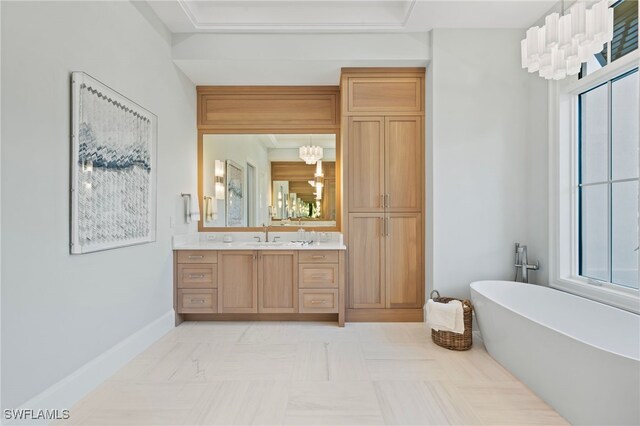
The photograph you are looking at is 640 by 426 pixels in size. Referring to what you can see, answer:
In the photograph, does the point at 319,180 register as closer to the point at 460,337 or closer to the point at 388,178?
the point at 388,178

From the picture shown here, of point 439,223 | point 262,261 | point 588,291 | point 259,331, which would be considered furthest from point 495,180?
point 259,331

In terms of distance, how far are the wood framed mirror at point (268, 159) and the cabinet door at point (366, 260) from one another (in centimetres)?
47

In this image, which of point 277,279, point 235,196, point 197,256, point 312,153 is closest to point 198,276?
point 197,256

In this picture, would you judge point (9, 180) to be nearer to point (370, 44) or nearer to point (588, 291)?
point (370, 44)

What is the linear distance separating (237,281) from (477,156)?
2.59m

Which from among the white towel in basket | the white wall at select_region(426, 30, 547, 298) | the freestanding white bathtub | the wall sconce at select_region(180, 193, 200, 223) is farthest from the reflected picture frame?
the freestanding white bathtub

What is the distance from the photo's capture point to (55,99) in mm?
1914

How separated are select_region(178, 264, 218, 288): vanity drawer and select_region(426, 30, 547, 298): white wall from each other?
2.12m

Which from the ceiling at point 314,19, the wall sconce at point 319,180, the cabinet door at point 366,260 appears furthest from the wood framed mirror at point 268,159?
the ceiling at point 314,19

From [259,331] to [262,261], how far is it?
0.65 meters

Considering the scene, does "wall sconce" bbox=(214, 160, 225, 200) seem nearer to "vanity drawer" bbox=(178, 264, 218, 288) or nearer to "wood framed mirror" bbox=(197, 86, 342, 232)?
"wood framed mirror" bbox=(197, 86, 342, 232)

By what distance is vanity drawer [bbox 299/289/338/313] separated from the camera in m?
3.43

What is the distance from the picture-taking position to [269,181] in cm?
412

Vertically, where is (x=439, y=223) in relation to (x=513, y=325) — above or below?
above
